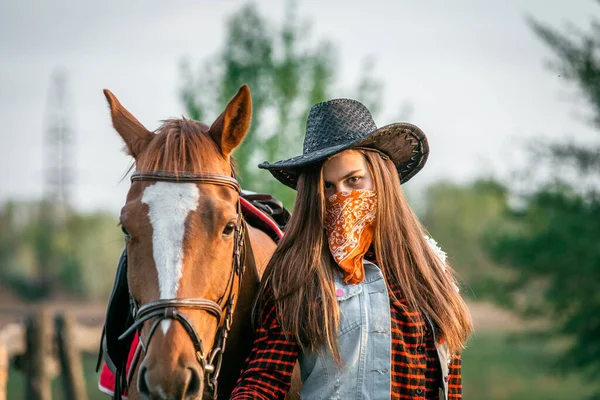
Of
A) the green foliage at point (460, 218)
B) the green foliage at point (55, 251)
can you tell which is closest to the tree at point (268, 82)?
the green foliage at point (55, 251)

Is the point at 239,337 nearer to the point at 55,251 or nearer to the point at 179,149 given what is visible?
the point at 179,149

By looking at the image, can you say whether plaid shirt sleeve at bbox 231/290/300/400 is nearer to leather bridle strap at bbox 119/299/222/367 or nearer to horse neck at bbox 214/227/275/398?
horse neck at bbox 214/227/275/398

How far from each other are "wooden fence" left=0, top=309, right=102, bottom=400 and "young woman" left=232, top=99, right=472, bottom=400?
16.9 ft

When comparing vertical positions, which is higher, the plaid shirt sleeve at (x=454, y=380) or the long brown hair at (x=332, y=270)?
the long brown hair at (x=332, y=270)

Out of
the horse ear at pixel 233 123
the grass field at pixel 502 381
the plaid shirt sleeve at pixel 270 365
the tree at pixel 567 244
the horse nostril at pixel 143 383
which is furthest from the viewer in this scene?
the grass field at pixel 502 381

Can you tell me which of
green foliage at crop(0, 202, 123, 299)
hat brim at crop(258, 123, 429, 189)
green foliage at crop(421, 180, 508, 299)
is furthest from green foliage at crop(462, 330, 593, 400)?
green foliage at crop(0, 202, 123, 299)

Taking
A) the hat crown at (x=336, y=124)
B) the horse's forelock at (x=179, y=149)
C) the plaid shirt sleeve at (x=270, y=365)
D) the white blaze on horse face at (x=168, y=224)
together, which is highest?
the hat crown at (x=336, y=124)

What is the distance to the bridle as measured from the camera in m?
2.48

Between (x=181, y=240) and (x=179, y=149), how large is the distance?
429 mm

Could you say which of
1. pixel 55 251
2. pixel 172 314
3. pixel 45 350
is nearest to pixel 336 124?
pixel 172 314

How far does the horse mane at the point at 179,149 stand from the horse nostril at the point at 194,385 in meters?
0.76

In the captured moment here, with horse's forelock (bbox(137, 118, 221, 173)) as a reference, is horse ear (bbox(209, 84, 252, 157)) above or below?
above

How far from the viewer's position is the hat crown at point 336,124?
3082 mm

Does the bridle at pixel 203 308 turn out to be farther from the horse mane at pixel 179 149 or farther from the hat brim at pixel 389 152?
the hat brim at pixel 389 152
